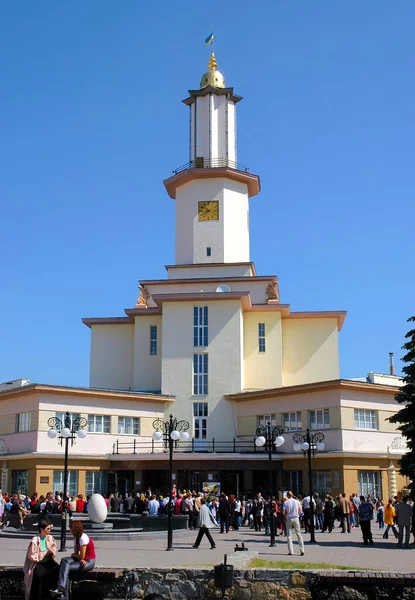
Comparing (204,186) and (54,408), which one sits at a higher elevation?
(204,186)

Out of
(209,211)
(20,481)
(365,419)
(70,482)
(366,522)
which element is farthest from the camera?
(209,211)

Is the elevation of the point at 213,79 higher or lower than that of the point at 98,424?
higher

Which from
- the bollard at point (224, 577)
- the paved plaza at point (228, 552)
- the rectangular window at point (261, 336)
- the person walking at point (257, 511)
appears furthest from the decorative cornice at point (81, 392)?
the bollard at point (224, 577)

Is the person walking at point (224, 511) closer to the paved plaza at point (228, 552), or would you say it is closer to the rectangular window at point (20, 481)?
the paved plaza at point (228, 552)

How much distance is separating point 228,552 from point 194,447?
23238 mm

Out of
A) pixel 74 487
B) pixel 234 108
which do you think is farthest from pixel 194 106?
pixel 74 487

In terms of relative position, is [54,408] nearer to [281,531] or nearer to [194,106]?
[281,531]

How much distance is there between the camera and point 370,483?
3675cm

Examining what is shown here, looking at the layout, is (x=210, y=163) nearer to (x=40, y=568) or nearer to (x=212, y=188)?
(x=212, y=188)

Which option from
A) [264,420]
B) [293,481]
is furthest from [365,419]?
[264,420]

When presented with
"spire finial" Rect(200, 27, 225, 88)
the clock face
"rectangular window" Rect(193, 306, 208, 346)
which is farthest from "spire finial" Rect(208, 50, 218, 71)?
"rectangular window" Rect(193, 306, 208, 346)

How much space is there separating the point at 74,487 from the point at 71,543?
49.5ft

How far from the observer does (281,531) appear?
28.7 metres

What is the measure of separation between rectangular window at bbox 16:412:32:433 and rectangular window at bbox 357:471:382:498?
1725 centimetres
